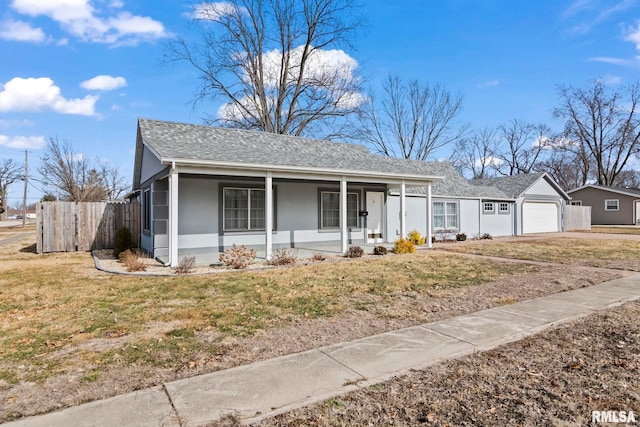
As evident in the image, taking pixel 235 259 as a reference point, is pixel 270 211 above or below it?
above

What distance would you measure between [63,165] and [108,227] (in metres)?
18.5

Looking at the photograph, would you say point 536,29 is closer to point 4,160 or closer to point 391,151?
point 391,151

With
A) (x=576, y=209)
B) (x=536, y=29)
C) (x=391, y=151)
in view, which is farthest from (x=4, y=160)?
(x=576, y=209)

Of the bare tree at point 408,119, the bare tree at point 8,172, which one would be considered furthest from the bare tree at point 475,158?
the bare tree at point 8,172

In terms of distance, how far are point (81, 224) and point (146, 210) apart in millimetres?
2869

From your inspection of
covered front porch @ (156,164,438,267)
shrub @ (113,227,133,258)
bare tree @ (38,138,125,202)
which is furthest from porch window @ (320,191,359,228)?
bare tree @ (38,138,125,202)

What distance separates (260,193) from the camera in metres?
13.5

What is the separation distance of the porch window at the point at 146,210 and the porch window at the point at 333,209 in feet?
22.1

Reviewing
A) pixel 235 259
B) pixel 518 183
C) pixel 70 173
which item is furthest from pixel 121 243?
pixel 518 183

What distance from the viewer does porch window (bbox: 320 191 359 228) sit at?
1512 cm

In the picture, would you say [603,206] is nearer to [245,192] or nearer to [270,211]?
[245,192]

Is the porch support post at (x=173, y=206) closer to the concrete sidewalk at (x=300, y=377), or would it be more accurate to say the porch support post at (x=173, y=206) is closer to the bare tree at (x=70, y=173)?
the concrete sidewalk at (x=300, y=377)

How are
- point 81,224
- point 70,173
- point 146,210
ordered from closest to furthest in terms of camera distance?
point 146,210
point 81,224
point 70,173

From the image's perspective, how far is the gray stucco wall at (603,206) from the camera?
3547cm
